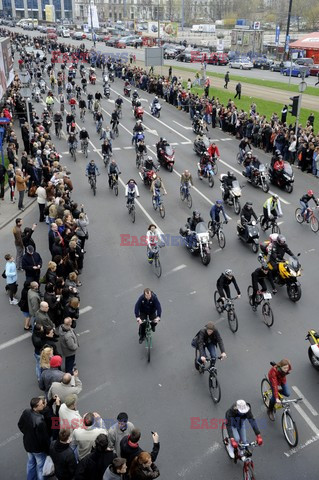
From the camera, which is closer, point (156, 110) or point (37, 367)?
point (37, 367)

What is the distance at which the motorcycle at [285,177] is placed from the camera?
20.3 metres

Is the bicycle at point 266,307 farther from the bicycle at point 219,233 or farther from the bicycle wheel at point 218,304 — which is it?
the bicycle at point 219,233

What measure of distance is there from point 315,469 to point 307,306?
17.4 ft

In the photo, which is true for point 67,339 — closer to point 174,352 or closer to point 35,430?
point 35,430

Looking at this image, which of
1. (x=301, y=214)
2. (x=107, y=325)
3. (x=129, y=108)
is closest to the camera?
(x=107, y=325)

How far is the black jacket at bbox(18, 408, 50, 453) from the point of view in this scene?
706 centimetres

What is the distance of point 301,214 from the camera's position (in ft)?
57.2

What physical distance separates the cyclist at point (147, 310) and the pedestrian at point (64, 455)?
13.3 feet

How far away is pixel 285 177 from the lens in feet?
66.7

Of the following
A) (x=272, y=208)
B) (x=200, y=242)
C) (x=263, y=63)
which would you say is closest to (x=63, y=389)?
(x=200, y=242)

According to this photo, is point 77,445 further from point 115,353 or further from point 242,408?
point 115,353

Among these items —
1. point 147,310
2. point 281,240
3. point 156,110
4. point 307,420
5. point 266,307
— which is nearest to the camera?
point 307,420

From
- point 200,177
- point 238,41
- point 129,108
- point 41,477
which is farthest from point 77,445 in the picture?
point 238,41

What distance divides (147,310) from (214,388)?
7.57 ft
